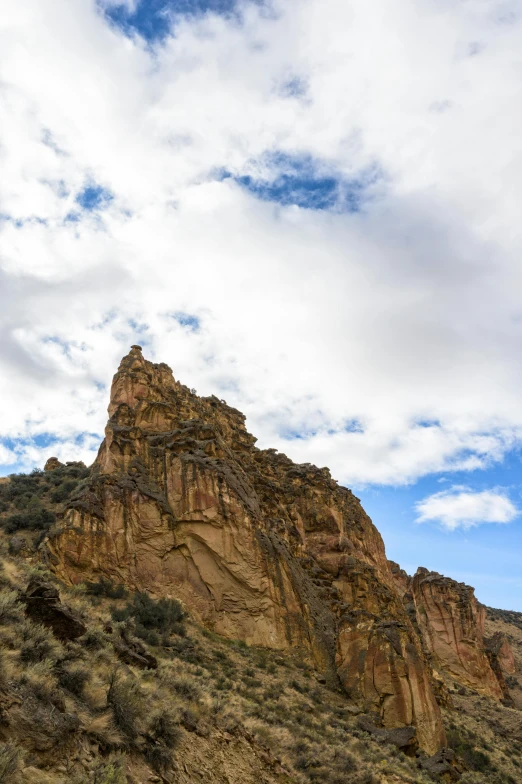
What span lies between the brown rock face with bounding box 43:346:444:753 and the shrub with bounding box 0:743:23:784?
24.3 meters

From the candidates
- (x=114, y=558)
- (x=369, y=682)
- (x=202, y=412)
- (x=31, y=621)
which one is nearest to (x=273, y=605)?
(x=369, y=682)

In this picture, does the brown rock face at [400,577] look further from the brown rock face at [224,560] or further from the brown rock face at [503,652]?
the brown rock face at [224,560]

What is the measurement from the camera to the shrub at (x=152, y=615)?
2572 centimetres

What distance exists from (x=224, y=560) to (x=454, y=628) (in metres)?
38.7

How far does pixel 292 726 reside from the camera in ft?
63.9

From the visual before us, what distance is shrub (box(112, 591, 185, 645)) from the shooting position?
25719 millimetres

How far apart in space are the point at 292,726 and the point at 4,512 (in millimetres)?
32169

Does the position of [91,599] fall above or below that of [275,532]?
below

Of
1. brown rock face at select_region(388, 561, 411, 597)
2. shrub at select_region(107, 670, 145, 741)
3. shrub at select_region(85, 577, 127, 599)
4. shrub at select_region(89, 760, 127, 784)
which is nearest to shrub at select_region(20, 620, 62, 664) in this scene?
shrub at select_region(107, 670, 145, 741)

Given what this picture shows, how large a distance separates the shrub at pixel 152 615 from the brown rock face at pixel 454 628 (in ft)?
123

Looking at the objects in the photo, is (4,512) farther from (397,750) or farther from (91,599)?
(397,750)

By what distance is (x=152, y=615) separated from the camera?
28.4 m

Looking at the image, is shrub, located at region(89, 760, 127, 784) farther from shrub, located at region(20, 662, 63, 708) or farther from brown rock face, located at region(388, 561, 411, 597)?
brown rock face, located at region(388, 561, 411, 597)

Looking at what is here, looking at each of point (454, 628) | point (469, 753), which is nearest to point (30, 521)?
point (469, 753)
